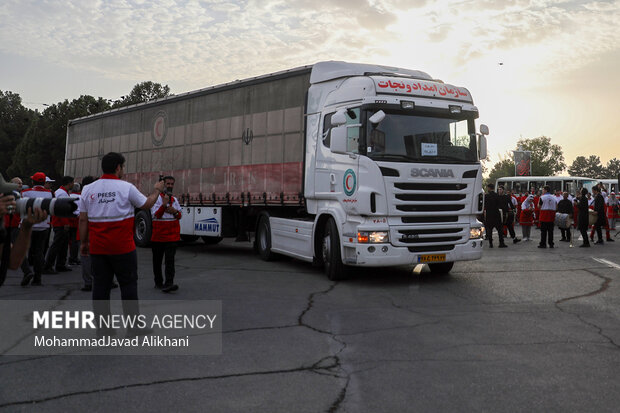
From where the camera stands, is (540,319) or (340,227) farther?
(340,227)

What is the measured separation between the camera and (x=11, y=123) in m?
77.2

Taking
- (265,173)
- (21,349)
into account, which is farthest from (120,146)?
(21,349)

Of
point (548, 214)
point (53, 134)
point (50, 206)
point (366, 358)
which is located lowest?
point (366, 358)

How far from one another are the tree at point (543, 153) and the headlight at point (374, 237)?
9800 centimetres

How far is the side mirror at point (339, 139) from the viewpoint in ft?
28.7

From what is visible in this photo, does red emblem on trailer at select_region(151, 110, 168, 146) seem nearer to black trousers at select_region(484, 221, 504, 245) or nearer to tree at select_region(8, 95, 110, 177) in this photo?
black trousers at select_region(484, 221, 504, 245)

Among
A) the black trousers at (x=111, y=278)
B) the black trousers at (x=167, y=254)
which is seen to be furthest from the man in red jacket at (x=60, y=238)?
the black trousers at (x=111, y=278)

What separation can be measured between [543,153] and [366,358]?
359 ft

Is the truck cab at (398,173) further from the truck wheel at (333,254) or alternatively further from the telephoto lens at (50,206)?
the telephoto lens at (50,206)

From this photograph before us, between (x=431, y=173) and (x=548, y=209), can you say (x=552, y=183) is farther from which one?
(x=431, y=173)

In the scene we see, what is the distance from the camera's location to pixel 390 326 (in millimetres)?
5969

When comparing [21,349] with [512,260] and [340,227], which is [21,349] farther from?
[512,260]

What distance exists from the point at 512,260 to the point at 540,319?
6.61 metres

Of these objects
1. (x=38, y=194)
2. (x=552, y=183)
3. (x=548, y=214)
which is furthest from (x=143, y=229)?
(x=552, y=183)
